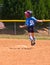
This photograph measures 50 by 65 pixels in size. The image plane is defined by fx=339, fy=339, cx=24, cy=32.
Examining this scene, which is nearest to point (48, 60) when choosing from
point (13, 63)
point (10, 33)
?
point (13, 63)

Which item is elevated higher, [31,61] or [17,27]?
[31,61]

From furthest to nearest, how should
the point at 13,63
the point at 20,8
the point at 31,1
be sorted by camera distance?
the point at 31,1 < the point at 20,8 < the point at 13,63

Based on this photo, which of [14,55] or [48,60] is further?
[14,55]

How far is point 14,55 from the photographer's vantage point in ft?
31.2

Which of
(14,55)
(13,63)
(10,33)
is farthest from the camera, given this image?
(10,33)

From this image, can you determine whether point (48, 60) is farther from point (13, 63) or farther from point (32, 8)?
point (32, 8)

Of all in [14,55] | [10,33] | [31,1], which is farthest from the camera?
[31,1]

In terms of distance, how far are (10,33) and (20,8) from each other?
2760mm

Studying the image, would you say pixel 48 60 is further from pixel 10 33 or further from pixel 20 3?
pixel 20 3

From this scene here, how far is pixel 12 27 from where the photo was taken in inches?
833

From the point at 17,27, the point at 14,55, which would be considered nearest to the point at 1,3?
the point at 17,27

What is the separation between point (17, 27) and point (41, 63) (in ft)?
43.7

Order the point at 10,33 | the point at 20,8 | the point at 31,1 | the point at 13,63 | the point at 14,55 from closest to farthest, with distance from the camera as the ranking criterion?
the point at 13,63
the point at 14,55
the point at 10,33
the point at 20,8
the point at 31,1

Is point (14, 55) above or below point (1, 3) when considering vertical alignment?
above
